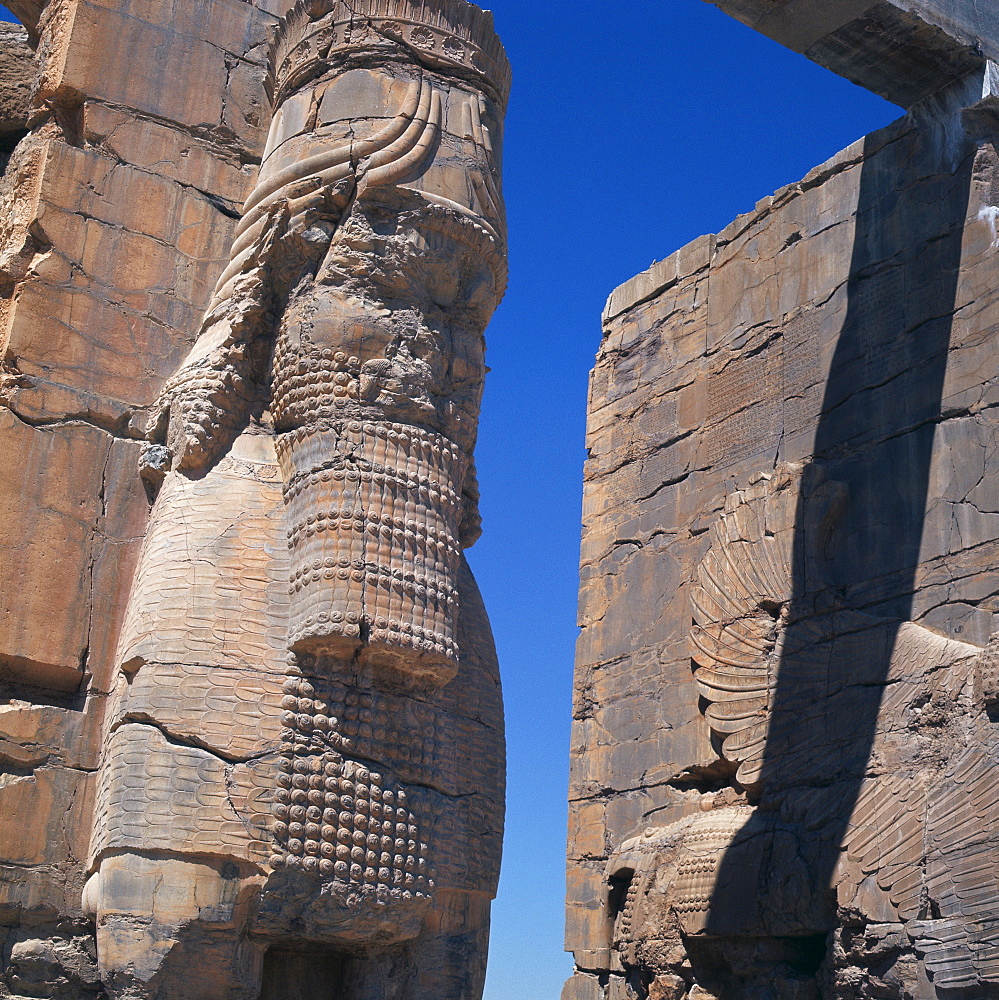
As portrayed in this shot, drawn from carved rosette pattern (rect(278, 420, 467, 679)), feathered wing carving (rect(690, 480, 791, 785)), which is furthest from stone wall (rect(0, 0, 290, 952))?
feathered wing carving (rect(690, 480, 791, 785))

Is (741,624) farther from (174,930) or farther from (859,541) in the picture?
(174,930)

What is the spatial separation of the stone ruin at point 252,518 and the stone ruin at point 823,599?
1.79m

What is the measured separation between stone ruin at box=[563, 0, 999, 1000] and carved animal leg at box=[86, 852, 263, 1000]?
104 inches

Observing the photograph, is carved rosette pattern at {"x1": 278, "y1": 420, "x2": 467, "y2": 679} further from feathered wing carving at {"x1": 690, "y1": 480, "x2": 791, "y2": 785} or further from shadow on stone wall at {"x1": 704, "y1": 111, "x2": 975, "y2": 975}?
feathered wing carving at {"x1": 690, "y1": 480, "x2": 791, "y2": 785}

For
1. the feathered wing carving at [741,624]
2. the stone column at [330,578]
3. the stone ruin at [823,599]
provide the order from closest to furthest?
1. the stone column at [330,578]
2. the stone ruin at [823,599]
3. the feathered wing carving at [741,624]

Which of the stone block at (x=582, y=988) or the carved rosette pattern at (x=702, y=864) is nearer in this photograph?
the carved rosette pattern at (x=702, y=864)

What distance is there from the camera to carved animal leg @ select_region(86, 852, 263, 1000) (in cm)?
359

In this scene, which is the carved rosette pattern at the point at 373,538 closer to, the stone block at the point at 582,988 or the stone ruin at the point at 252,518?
the stone ruin at the point at 252,518

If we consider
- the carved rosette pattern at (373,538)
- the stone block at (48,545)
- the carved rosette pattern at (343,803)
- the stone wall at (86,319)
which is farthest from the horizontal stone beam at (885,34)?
the carved rosette pattern at (343,803)

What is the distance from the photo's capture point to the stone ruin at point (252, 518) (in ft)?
12.3

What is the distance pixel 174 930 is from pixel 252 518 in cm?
124

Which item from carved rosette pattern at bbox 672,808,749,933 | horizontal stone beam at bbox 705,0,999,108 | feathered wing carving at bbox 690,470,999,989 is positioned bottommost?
carved rosette pattern at bbox 672,808,749,933

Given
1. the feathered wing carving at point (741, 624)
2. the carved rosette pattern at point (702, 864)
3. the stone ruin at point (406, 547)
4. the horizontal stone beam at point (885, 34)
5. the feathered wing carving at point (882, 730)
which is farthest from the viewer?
the feathered wing carving at point (741, 624)

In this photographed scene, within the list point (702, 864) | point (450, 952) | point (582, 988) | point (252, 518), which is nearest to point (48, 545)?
point (252, 518)
